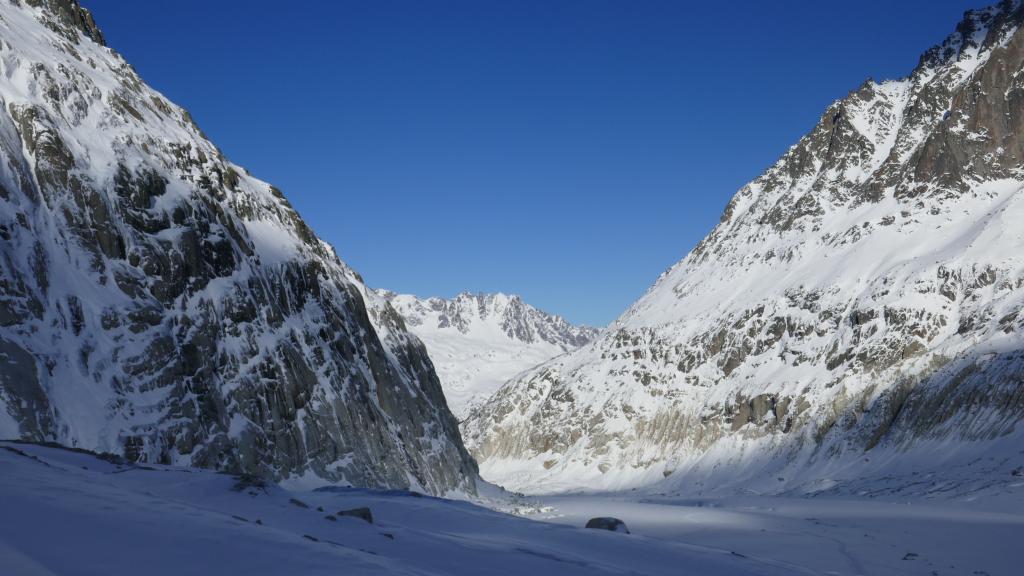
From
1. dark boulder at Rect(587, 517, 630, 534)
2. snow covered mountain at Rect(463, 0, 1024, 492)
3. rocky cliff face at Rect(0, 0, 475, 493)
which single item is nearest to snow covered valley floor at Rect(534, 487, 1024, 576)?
dark boulder at Rect(587, 517, 630, 534)

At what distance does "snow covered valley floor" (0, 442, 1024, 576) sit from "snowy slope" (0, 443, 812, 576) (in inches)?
1.8

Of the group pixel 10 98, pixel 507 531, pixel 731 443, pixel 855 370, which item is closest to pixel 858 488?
pixel 855 370

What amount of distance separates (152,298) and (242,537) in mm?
48412

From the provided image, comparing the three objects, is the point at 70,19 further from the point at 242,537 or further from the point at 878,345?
the point at 878,345

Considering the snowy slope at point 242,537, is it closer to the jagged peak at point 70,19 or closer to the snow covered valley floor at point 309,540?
the snow covered valley floor at point 309,540

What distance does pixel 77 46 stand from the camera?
73.8m

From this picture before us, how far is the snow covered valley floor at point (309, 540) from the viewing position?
14078mm

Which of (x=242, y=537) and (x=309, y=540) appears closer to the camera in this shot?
(x=242, y=537)

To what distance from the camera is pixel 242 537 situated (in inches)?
635

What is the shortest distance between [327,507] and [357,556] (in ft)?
53.0

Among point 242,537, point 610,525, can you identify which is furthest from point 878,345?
point 242,537

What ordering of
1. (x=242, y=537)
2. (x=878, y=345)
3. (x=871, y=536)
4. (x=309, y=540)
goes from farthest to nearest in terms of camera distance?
(x=878, y=345), (x=871, y=536), (x=309, y=540), (x=242, y=537)

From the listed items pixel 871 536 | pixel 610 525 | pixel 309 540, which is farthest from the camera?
pixel 871 536

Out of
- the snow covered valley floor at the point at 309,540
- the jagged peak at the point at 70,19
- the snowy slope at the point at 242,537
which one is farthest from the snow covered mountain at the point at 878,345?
the jagged peak at the point at 70,19
